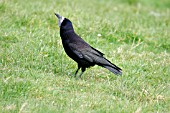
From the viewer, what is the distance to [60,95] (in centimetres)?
629

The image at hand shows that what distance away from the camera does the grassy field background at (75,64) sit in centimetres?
610

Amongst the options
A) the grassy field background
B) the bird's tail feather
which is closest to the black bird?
the bird's tail feather

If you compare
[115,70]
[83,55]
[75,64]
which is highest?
[83,55]

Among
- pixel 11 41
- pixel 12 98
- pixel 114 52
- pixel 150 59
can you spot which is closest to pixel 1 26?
pixel 11 41

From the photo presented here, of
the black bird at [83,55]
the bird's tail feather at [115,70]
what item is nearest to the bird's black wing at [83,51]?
the black bird at [83,55]

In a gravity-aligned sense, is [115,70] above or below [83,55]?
below

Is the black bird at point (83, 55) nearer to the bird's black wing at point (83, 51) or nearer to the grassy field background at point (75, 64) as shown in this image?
the bird's black wing at point (83, 51)

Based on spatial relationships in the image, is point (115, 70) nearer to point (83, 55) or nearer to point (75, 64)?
point (83, 55)

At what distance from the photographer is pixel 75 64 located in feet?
26.6

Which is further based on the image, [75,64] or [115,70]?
[75,64]

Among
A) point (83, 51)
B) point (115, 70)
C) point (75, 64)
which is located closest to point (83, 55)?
point (83, 51)

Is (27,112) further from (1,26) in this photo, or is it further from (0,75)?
(1,26)

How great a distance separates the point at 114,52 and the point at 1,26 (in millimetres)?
2059

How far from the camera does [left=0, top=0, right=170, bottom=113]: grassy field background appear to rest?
6102 millimetres
